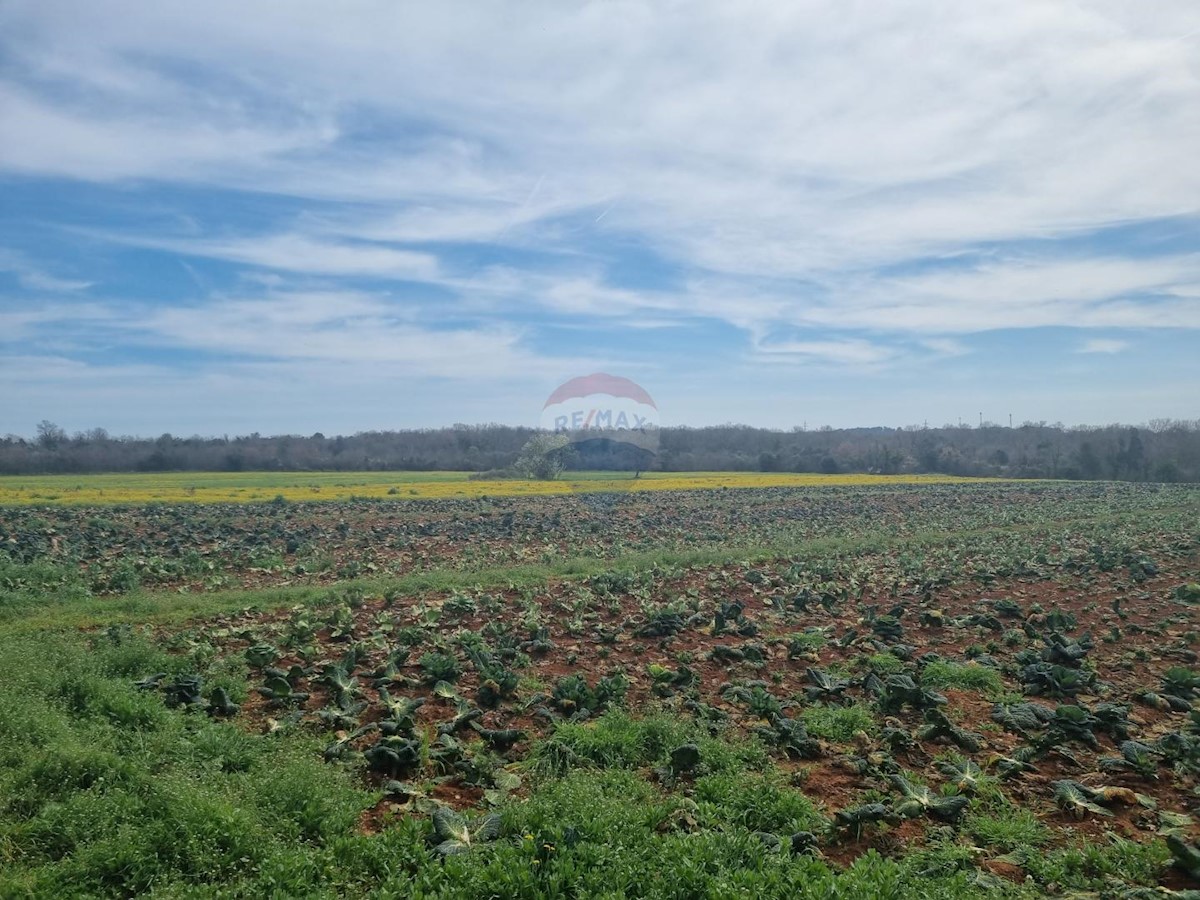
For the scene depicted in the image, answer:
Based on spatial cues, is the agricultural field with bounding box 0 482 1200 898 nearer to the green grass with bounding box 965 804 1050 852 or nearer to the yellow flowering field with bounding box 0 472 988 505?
the green grass with bounding box 965 804 1050 852

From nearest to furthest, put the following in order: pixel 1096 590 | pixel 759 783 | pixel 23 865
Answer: pixel 23 865 < pixel 759 783 < pixel 1096 590

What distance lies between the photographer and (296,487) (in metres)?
48.4

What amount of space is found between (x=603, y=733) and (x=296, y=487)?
1807 inches

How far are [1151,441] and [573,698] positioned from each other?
91308 mm

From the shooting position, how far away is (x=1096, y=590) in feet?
48.2

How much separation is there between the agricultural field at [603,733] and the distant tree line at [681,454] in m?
53.2

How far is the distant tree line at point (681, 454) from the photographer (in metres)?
68.6

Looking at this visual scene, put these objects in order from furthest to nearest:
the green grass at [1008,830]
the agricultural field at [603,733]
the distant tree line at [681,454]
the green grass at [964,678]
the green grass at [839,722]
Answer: the distant tree line at [681,454], the green grass at [964,678], the green grass at [839,722], the green grass at [1008,830], the agricultural field at [603,733]

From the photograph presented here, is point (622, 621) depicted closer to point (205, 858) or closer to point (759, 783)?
point (759, 783)

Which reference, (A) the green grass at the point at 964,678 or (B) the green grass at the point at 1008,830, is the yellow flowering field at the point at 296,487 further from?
(B) the green grass at the point at 1008,830

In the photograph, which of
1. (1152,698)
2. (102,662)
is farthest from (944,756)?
(102,662)

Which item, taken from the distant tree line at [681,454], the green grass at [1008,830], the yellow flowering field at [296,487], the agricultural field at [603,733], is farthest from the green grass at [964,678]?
the distant tree line at [681,454]

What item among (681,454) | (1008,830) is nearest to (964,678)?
(1008,830)

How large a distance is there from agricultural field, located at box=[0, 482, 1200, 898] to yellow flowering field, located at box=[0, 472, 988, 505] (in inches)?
994
